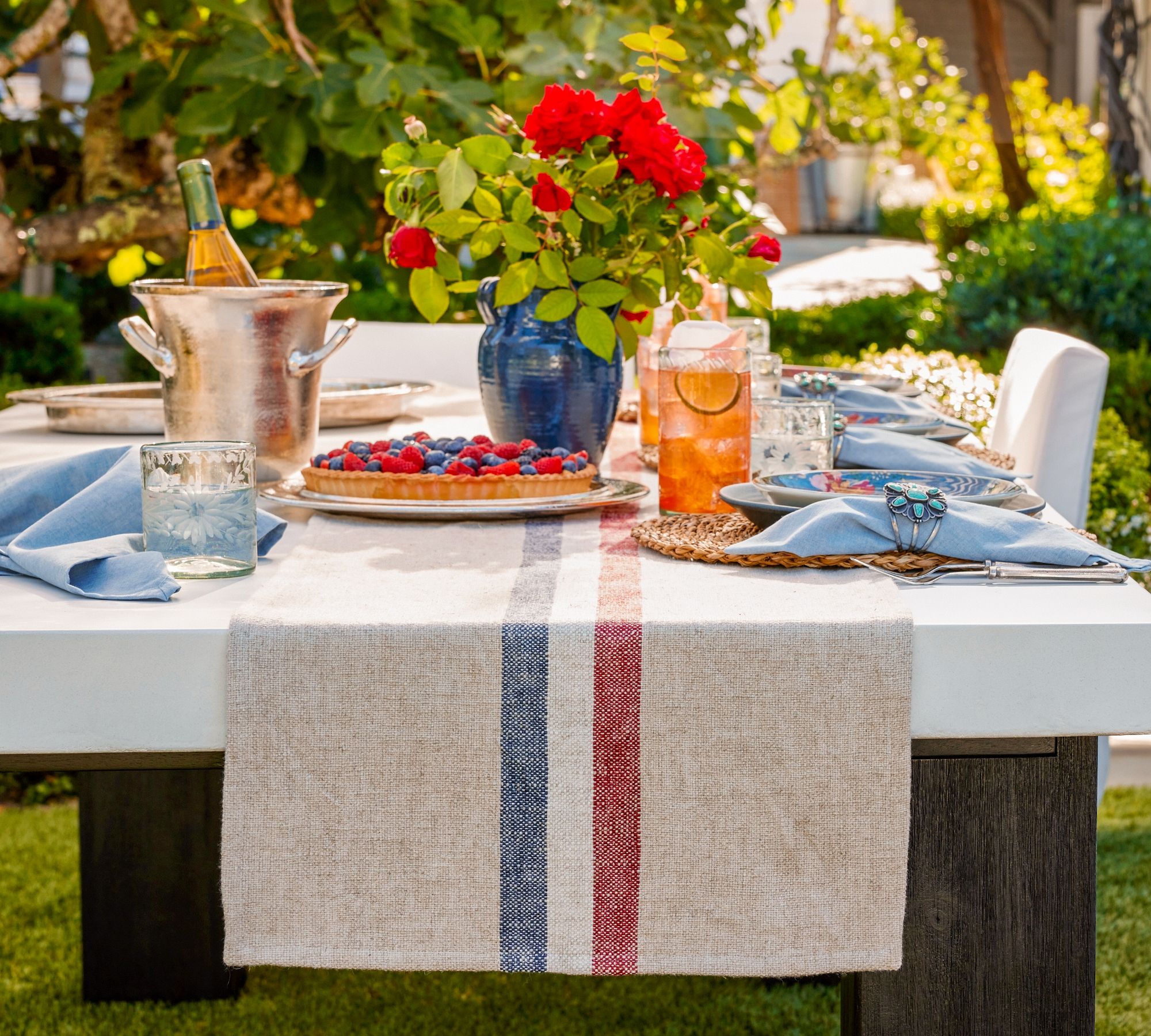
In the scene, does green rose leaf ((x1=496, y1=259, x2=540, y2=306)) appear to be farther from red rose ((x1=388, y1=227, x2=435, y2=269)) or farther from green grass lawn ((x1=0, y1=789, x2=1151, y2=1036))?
green grass lawn ((x1=0, y1=789, x2=1151, y2=1036))

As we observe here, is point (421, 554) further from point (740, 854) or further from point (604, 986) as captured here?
point (604, 986)

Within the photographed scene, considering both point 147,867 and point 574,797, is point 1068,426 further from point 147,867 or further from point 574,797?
point 147,867

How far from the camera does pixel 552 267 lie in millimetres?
1396

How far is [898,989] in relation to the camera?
95 cm

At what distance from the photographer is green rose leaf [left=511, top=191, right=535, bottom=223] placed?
4.50ft

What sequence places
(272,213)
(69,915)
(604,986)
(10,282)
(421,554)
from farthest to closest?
(272,213) → (10,282) → (69,915) → (604,986) → (421,554)

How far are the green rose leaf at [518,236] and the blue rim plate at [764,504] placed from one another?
34cm

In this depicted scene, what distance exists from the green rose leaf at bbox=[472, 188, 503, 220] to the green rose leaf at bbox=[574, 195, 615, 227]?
82 millimetres

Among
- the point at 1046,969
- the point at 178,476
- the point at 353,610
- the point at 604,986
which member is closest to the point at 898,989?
the point at 1046,969

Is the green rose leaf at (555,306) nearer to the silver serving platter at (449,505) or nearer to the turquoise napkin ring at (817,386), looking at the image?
the silver serving platter at (449,505)

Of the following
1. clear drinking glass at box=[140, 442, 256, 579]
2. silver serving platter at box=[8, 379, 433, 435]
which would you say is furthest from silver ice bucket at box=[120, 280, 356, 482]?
clear drinking glass at box=[140, 442, 256, 579]

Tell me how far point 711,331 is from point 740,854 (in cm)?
95

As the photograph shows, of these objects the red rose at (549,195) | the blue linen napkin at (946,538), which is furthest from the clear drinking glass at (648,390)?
the blue linen napkin at (946,538)

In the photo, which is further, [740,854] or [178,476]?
[178,476]
